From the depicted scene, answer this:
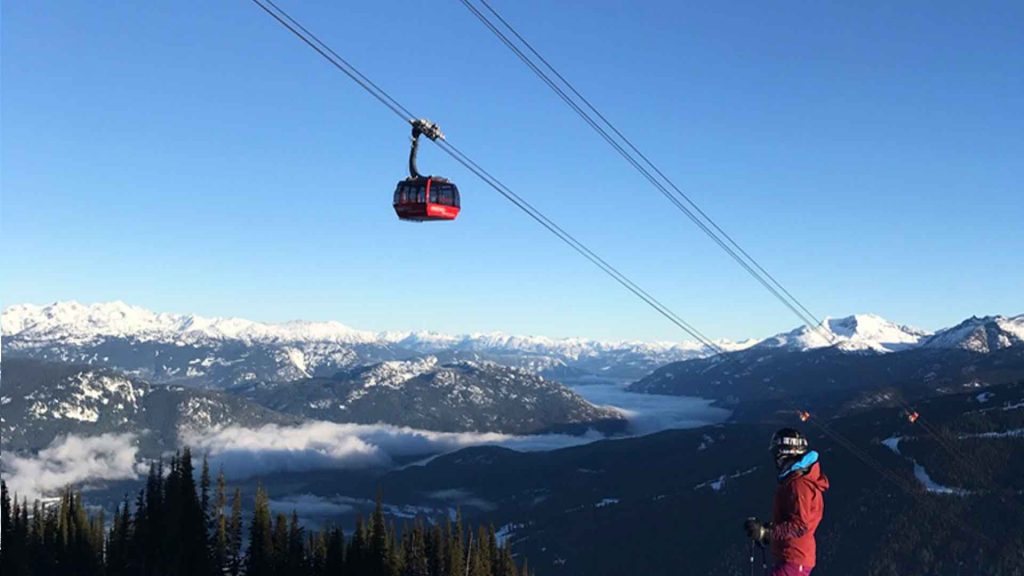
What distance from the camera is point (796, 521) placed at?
1477 centimetres

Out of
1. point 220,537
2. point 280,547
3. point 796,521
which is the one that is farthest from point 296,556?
point 796,521

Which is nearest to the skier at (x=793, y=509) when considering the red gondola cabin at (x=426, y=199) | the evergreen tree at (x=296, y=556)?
the red gondola cabin at (x=426, y=199)

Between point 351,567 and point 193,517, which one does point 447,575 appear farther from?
point 193,517

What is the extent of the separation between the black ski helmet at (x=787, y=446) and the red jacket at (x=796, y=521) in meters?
0.30

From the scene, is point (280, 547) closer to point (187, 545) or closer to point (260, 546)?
point (260, 546)

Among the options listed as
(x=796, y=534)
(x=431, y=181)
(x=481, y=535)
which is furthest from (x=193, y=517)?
(x=796, y=534)

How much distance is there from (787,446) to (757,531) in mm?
1600

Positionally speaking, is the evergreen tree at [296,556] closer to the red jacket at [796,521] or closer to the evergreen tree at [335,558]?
the evergreen tree at [335,558]

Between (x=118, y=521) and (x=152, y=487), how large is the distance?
334 inches

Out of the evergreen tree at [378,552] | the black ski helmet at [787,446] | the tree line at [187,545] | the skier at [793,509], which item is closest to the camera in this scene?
the skier at [793,509]

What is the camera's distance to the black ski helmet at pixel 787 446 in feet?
48.8

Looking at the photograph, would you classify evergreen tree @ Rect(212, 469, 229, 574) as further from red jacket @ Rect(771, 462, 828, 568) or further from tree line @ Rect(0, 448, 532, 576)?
red jacket @ Rect(771, 462, 828, 568)

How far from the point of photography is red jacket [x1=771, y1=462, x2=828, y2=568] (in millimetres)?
14695

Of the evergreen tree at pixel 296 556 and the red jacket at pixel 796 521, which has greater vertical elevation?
the red jacket at pixel 796 521
